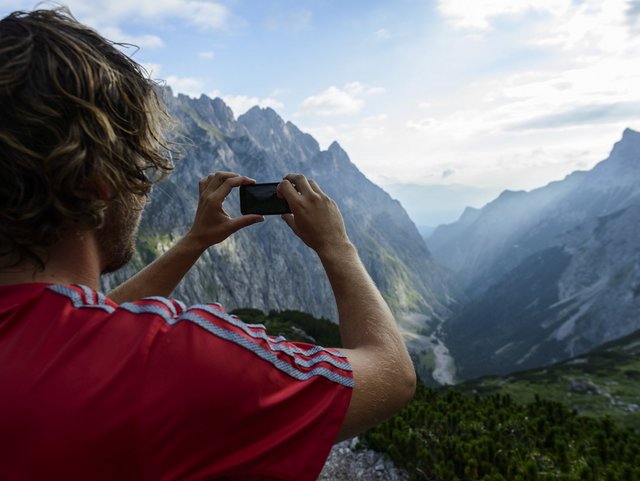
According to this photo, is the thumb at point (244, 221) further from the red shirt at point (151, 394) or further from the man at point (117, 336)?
A: the red shirt at point (151, 394)

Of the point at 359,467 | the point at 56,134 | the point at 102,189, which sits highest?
the point at 56,134

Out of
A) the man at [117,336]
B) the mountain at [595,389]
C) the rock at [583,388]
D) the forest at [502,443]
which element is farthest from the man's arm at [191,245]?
the rock at [583,388]

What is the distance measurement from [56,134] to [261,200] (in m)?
1.46

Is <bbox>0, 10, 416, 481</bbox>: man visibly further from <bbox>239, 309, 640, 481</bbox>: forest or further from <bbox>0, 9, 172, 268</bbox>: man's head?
<bbox>239, 309, 640, 481</bbox>: forest

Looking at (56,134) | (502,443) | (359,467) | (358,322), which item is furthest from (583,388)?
(56,134)

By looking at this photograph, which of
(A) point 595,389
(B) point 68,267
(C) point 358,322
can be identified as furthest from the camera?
(A) point 595,389

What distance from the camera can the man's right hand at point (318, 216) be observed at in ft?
8.88

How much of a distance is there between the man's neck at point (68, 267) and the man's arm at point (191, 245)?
1011 millimetres

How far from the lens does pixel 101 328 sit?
1.85m

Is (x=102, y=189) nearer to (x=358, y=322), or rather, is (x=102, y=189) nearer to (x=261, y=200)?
(x=261, y=200)

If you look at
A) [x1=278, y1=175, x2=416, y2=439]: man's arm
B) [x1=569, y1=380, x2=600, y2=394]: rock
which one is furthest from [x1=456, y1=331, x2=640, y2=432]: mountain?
[x1=278, y1=175, x2=416, y2=439]: man's arm

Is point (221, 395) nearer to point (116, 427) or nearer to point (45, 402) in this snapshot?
point (116, 427)

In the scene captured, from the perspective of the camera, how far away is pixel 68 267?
7.41ft

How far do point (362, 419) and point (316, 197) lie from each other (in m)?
1.31
